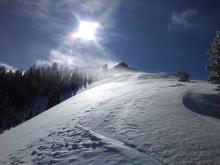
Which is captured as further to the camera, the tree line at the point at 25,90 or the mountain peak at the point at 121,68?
the mountain peak at the point at 121,68

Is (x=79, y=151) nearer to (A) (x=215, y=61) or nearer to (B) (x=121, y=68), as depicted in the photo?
(A) (x=215, y=61)

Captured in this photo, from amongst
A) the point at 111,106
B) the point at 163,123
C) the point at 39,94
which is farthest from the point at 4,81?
the point at 163,123

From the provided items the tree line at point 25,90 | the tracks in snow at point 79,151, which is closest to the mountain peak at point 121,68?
the tree line at point 25,90

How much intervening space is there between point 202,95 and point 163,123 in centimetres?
940

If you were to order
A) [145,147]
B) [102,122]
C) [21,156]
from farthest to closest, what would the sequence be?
[102,122]
[21,156]
[145,147]

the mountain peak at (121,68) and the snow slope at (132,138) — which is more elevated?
the mountain peak at (121,68)

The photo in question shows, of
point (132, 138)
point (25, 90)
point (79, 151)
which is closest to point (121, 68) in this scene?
point (25, 90)

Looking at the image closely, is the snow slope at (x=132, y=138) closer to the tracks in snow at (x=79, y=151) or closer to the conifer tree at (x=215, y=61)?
the tracks in snow at (x=79, y=151)

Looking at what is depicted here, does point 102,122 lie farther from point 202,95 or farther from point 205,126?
point 202,95

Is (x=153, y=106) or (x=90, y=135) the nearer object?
(x=90, y=135)

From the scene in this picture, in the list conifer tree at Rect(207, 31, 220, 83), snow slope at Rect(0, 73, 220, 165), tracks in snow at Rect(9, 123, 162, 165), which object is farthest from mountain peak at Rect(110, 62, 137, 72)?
tracks in snow at Rect(9, 123, 162, 165)

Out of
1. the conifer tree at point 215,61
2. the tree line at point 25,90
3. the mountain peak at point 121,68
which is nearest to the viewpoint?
the conifer tree at point 215,61

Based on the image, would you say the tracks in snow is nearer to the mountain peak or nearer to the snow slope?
the snow slope

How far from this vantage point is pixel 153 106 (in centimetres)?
1731
